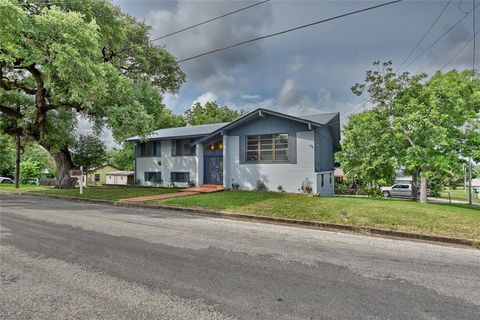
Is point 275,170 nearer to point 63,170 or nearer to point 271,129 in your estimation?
point 271,129

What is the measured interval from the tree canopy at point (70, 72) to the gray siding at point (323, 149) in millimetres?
10599

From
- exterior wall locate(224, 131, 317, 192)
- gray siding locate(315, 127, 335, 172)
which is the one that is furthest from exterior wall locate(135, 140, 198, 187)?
gray siding locate(315, 127, 335, 172)

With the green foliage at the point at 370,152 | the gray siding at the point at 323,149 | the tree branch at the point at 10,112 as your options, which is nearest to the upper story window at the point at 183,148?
the gray siding at the point at 323,149

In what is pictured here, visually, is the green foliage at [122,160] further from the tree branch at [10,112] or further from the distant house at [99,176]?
the tree branch at [10,112]

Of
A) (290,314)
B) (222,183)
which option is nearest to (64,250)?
(290,314)

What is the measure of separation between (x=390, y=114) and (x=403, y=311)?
19.0 meters

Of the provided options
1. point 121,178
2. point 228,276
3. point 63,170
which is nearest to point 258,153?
point 228,276

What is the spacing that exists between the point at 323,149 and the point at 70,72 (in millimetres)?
15412

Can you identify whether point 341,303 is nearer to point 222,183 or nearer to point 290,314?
point 290,314

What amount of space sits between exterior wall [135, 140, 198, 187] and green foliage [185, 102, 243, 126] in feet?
78.7

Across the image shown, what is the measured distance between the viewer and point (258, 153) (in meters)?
17.9

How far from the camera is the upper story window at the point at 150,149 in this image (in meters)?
23.9

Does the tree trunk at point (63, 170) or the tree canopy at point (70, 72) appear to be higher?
the tree canopy at point (70, 72)

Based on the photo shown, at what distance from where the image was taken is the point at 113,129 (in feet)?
54.1
